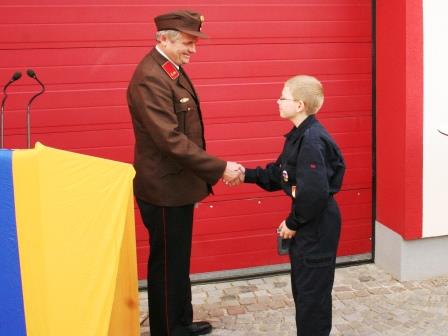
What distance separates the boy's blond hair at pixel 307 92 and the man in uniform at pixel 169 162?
632 millimetres

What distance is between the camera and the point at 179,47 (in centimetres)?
352

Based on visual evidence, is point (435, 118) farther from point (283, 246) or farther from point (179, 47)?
point (179, 47)

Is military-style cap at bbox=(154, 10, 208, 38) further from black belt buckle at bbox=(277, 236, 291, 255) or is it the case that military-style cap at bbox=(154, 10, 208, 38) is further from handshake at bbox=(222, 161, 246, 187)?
black belt buckle at bbox=(277, 236, 291, 255)

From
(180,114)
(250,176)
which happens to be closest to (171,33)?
(180,114)

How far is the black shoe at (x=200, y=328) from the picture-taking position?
404 cm

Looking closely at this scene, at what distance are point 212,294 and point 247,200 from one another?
806mm

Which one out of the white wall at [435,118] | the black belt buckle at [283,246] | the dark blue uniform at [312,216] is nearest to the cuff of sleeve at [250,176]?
the dark blue uniform at [312,216]

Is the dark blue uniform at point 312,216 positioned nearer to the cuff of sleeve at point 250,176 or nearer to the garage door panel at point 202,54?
the cuff of sleeve at point 250,176

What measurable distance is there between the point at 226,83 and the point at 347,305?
1.90 m

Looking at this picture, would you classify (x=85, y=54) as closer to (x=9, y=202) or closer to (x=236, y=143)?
(x=236, y=143)

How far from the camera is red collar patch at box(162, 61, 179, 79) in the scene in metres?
3.51

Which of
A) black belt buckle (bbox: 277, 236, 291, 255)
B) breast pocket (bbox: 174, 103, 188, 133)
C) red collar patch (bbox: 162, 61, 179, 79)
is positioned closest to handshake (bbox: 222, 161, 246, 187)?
breast pocket (bbox: 174, 103, 188, 133)

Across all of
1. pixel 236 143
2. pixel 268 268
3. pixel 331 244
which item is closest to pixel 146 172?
pixel 331 244

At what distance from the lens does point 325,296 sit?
3328mm
